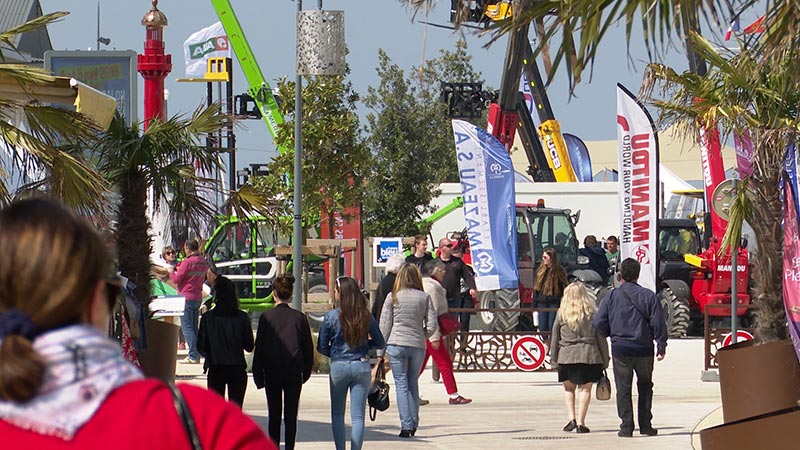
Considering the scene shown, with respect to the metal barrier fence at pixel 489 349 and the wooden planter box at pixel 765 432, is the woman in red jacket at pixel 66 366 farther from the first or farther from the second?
the metal barrier fence at pixel 489 349

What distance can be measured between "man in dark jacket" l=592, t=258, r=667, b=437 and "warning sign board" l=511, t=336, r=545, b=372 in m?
6.63

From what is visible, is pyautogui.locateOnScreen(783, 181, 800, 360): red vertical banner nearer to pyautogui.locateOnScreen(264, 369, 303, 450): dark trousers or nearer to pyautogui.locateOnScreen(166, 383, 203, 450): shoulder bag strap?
pyautogui.locateOnScreen(264, 369, 303, 450): dark trousers

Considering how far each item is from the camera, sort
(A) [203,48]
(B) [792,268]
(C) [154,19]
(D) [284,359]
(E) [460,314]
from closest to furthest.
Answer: (B) [792,268], (D) [284,359], (E) [460,314], (C) [154,19], (A) [203,48]

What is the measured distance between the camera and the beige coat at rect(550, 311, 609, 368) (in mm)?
13859

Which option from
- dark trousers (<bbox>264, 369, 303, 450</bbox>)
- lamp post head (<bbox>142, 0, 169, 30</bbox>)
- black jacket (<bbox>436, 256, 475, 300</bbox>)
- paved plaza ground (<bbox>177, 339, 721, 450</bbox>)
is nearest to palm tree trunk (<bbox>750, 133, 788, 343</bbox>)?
paved plaza ground (<bbox>177, 339, 721, 450</bbox>)

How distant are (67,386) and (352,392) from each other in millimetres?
9268

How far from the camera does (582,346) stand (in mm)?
13883

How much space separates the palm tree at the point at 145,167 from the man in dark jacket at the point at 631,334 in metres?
4.03

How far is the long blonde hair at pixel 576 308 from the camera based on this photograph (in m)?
13.9

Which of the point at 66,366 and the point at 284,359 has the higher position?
the point at 66,366

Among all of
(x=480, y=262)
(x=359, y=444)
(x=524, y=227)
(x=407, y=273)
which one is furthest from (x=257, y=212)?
(x=524, y=227)

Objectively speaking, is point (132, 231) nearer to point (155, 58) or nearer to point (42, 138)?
point (42, 138)

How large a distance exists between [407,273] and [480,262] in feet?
31.5

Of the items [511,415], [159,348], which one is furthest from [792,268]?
[511,415]
